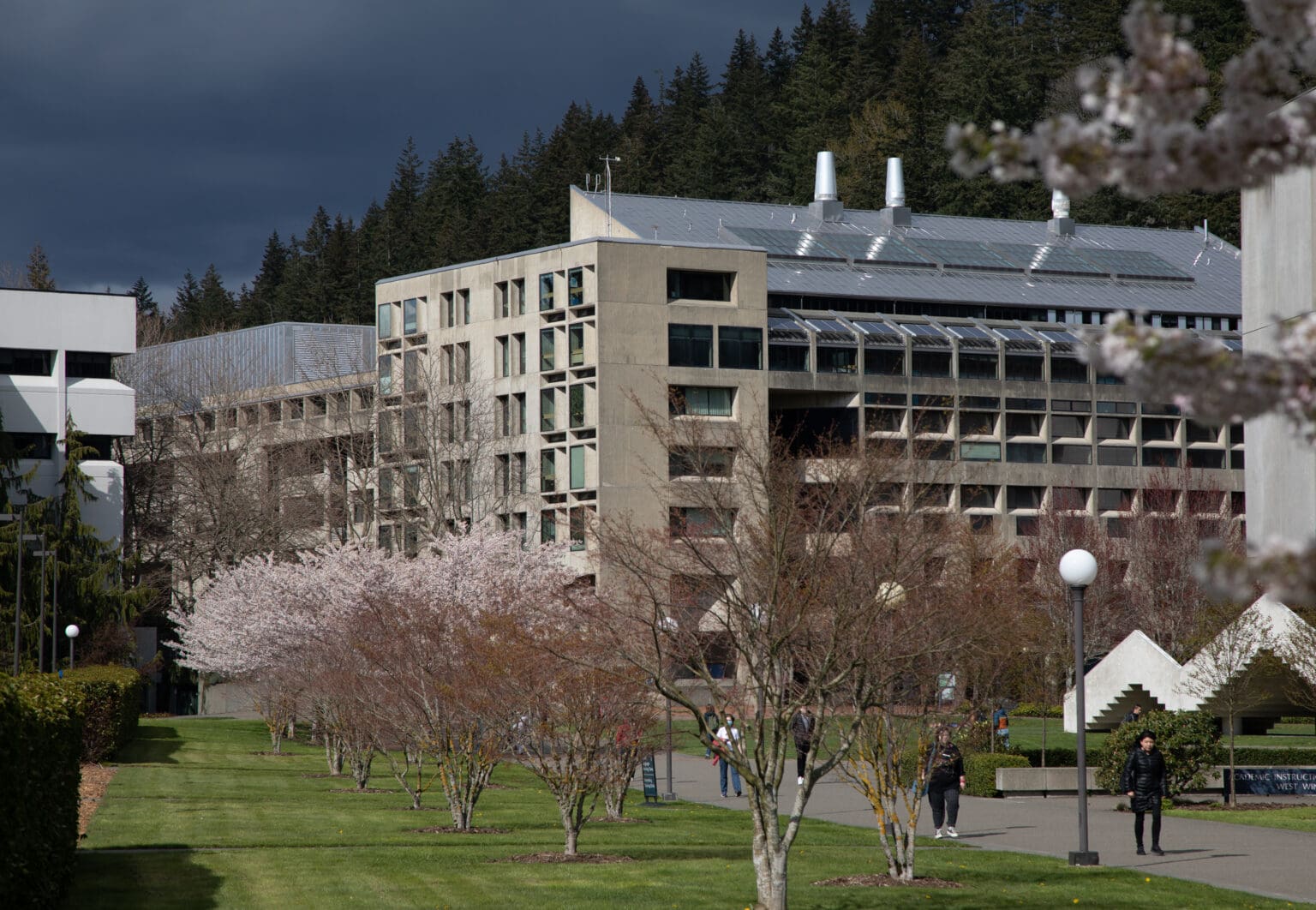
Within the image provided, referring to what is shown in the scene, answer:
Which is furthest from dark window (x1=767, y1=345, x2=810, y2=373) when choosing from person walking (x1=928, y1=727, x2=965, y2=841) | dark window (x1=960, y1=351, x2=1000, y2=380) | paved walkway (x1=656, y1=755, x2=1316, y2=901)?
person walking (x1=928, y1=727, x2=965, y2=841)

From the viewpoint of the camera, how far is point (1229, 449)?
87.6 m

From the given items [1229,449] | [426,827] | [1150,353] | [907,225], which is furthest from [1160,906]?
[907,225]

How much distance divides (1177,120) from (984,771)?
2950 centimetres

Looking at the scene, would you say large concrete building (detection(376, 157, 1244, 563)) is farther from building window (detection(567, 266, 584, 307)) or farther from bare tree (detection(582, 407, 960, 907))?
bare tree (detection(582, 407, 960, 907))

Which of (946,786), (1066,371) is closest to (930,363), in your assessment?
(1066,371)

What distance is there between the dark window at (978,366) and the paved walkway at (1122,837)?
5275 centimetres

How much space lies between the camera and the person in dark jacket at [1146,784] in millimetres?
20844

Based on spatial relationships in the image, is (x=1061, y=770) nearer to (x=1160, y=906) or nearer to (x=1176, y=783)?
(x=1176, y=783)

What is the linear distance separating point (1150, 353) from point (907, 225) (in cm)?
9578

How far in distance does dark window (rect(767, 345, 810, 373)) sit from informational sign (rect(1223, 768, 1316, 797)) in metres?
50.2

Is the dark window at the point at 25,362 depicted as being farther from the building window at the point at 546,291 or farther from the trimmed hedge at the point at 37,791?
the trimmed hedge at the point at 37,791

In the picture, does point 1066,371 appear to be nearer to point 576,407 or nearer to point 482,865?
point 576,407

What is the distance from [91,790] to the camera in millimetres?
30609

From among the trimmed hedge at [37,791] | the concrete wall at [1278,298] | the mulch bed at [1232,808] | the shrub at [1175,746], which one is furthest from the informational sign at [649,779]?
the concrete wall at [1278,298]
